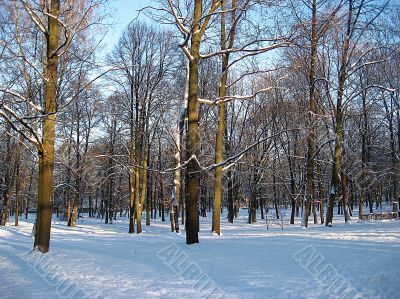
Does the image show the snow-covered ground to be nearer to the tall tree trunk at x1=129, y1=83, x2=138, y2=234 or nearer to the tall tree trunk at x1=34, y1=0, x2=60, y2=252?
the tall tree trunk at x1=34, y1=0, x2=60, y2=252

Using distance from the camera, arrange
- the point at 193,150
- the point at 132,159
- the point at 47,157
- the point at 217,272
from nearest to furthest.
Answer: the point at 217,272 < the point at 47,157 < the point at 193,150 < the point at 132,159

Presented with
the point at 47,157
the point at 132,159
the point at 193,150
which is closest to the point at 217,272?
the point at 193,150

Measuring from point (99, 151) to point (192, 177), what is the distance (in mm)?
27934

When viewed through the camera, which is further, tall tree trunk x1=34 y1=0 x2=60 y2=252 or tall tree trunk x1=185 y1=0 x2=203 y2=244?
tall tree trunk x1=185 y1=0 x2=203 y2=244

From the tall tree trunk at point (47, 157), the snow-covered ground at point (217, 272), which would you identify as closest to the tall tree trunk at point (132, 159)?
the tall tree trunk at point (47, 157)

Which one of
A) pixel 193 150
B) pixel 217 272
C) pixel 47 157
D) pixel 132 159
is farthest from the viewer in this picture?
pixel 132 159

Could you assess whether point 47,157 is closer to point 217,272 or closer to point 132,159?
point 217,272

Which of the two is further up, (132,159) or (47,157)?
(132,159)

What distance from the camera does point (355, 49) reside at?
17266 mm

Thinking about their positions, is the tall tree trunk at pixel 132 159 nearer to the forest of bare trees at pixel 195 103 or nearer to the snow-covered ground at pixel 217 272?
the forest of bare trees at pixel 195 103

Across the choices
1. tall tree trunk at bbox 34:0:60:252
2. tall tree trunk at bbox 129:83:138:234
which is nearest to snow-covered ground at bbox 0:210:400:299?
tall tree trunk at bbox 34:0:60:252

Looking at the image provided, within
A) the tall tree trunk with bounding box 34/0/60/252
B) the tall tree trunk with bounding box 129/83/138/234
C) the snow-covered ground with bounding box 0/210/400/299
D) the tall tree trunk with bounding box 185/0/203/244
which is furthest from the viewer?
the tall tree trunk with bounding box 129/83/138/234

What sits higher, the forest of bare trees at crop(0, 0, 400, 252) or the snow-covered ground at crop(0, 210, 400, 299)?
the forest of bare trees at crop(0, 0, 400, 252)

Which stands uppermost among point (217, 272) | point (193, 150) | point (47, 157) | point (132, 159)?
point (132, 159)
